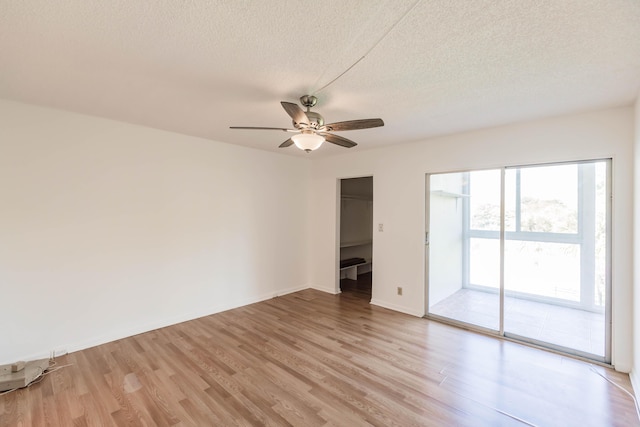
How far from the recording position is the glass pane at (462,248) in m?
3.54

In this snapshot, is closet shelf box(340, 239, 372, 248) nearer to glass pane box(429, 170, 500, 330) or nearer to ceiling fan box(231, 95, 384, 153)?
glass pane box(429, 170, 500, 330)

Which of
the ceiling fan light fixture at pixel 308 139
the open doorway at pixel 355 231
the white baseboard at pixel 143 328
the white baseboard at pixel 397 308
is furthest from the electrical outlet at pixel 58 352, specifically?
the open doorway at pixel 355 231

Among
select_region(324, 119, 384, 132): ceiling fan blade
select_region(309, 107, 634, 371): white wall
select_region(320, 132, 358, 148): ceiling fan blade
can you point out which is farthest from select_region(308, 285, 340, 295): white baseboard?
select_region(324, 119, 384, 132): ceiling fan blade

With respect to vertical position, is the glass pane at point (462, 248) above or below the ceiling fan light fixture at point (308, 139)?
below

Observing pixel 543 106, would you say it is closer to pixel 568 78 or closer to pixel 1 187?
pixel 568 78

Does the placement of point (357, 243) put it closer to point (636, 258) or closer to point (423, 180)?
point (423, 180)

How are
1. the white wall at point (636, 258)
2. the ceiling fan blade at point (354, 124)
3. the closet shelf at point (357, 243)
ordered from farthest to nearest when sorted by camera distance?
the closet shelf at point (357, 243)
the white wall at point (636, 258)
the ceiling fan blade at point (354, 124)

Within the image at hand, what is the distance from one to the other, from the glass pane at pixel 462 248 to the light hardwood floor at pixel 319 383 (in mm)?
506

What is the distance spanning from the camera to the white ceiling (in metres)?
1.45

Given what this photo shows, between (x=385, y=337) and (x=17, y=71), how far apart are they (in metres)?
4.22

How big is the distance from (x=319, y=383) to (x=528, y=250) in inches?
112

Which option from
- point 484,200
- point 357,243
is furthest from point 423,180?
point 357,243

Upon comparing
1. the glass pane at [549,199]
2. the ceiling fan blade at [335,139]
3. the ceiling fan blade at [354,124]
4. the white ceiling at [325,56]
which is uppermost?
the white ceiling at [325,56]

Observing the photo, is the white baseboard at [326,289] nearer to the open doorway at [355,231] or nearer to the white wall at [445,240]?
the open doorway at [355,231]
